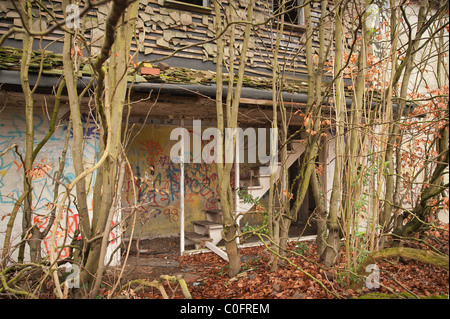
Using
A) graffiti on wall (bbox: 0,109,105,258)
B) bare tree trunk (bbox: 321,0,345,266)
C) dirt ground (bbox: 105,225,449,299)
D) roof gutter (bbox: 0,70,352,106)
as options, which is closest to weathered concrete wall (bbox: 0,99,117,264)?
graffiti on wall (bbox: 0,109,105,258)

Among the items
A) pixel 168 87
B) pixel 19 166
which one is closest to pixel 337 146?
pixel 168 87

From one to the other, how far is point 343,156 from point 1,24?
6128 millimetres

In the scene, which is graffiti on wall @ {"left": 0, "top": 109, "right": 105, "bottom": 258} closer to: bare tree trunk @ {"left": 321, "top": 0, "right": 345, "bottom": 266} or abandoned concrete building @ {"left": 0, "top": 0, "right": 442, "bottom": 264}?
abandoned concrete building @ {"left": 0, "top": 0, "right": 442, "bottom": 264}

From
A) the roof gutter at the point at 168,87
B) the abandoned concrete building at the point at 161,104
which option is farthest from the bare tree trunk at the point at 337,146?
the roof gutter at the point at 168,87

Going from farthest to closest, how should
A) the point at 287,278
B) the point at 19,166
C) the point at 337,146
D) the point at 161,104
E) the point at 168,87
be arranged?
the point at 161,104, the point at 19,166, the point at 168,87, the point at 287,278, the point at 337,146

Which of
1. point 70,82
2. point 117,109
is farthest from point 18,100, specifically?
point 117,109

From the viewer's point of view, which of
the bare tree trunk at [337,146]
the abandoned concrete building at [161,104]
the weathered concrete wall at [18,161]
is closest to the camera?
the bare tree trunk at [337,146]

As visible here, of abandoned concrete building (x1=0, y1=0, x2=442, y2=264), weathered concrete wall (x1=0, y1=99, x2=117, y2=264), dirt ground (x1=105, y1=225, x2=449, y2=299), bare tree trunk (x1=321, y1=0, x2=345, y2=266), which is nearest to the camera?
dirt ground (x1=105, y1=225, x2=449, y2=299)

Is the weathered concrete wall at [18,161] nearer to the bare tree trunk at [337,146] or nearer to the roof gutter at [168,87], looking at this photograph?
the roof gutter at [168,87]

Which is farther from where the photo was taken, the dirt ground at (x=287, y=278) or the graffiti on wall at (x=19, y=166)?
the graffiti on wall at (x=19, y=166)

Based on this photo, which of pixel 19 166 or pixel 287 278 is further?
pixel 19 166

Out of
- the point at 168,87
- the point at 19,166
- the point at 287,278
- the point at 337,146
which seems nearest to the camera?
the point at 337,146

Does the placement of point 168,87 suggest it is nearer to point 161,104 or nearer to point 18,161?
point 161,104
